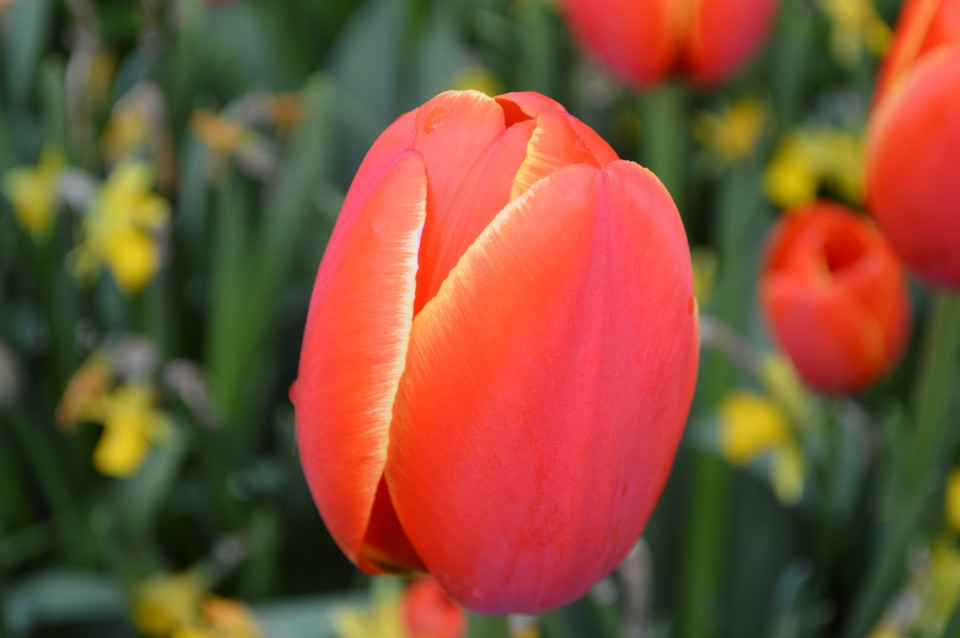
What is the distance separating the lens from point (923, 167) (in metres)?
0.51

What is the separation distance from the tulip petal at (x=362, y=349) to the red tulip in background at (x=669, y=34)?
59 centimetres

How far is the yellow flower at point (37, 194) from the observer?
107 cm

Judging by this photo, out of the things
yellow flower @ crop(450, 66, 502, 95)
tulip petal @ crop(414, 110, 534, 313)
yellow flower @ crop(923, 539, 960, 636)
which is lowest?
yellow flower @ crop(923, 539, 960, 636)

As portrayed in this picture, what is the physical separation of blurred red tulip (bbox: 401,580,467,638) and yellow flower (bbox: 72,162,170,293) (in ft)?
1.66

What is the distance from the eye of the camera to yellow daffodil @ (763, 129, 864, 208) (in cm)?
111

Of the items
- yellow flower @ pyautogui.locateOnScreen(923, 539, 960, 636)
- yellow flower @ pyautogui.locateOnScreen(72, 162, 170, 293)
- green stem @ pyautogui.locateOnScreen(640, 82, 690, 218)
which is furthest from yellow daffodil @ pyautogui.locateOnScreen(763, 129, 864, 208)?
yellow flower @ pyautogui.locateOnScreen(72, 162, 170, 293)

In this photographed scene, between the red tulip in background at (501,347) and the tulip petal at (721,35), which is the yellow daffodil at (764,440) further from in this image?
the red tulip in background at (501,347)

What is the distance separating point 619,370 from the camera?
1.02 ft

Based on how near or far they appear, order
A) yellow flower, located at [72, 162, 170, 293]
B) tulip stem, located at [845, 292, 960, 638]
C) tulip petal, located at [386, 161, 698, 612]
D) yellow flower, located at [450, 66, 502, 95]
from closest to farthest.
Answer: tulip petal, located at [386, 161, 698, 612] → tulip stem, located at [845, 292, 960, 638] → yellow flower, located at [72, 162, 170, 293] → yellow flower, located at [450, 66, 502, 95]

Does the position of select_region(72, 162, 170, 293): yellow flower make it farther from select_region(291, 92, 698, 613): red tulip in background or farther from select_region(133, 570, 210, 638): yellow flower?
select_region(291, 92, 698, 613): red tulip in background

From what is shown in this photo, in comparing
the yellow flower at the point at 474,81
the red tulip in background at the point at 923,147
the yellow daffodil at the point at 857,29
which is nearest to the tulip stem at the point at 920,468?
the red tulip in background at the point at 923,147

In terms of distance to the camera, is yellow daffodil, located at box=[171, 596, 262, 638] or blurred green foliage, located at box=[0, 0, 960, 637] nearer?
yellow daffodil, located at box=[171, 596, 262, 638]

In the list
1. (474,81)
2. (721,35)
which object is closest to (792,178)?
(721,35)

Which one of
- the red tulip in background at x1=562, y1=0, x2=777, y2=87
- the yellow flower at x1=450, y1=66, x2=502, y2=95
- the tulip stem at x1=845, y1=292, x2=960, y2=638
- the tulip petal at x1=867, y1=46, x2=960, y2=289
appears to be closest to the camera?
the tulip petal at x1=867, y1=46, x2=960, y2=289
